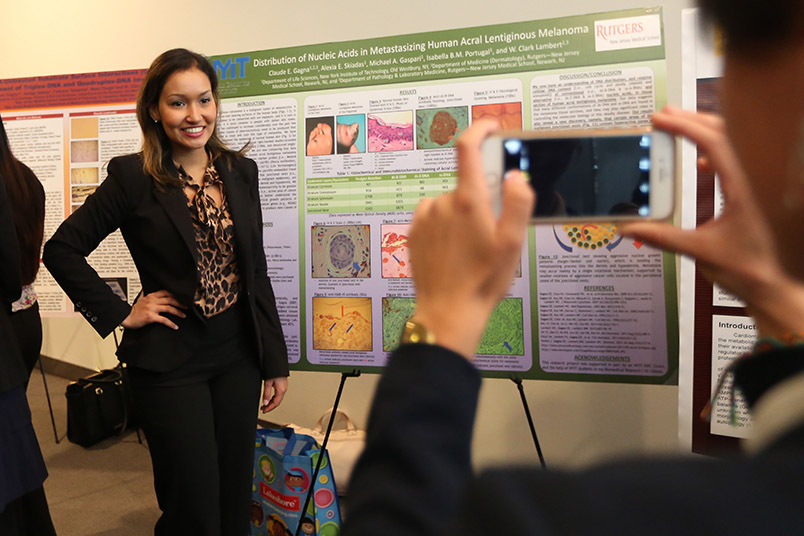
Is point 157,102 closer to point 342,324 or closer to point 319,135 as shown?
point 319,135

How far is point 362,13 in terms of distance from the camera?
8.68ft

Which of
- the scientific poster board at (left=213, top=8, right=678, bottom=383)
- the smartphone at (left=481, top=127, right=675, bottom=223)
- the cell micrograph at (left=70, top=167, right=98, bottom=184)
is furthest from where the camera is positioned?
the cell micrograph at (left=70, top=167, right=98, bottom=184)

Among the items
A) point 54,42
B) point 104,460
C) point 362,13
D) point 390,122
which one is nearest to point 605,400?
point 390,122

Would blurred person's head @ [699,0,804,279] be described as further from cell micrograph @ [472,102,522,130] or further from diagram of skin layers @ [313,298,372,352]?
diagram of skin layers @ [313,298,372,352]

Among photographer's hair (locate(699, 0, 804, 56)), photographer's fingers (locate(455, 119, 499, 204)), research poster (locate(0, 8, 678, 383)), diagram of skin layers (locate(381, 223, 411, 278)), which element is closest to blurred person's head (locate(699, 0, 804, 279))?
photographer's hair (locate(699, 0, 804, 56))

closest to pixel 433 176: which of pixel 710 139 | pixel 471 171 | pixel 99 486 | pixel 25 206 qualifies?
pixel 25 206

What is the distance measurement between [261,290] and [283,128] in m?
0.78

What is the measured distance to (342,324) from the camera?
86.9 inches

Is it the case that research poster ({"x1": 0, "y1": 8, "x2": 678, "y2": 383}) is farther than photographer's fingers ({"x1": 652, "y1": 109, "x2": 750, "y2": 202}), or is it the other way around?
research poster ({"x1": 0, "y1": 8, "x2": 678, "y2": 383})

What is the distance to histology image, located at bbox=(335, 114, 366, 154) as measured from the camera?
2.17 m

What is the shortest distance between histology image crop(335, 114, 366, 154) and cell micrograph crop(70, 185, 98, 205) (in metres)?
1.39

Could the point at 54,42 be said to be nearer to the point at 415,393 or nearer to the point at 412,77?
A: the point at 412,77

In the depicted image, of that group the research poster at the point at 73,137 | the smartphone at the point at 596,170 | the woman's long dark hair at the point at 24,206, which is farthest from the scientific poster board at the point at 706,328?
the research poster at the point at 73,137

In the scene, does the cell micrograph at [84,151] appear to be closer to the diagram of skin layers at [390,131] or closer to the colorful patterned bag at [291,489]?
the diagram of skin layers at [390,131]
